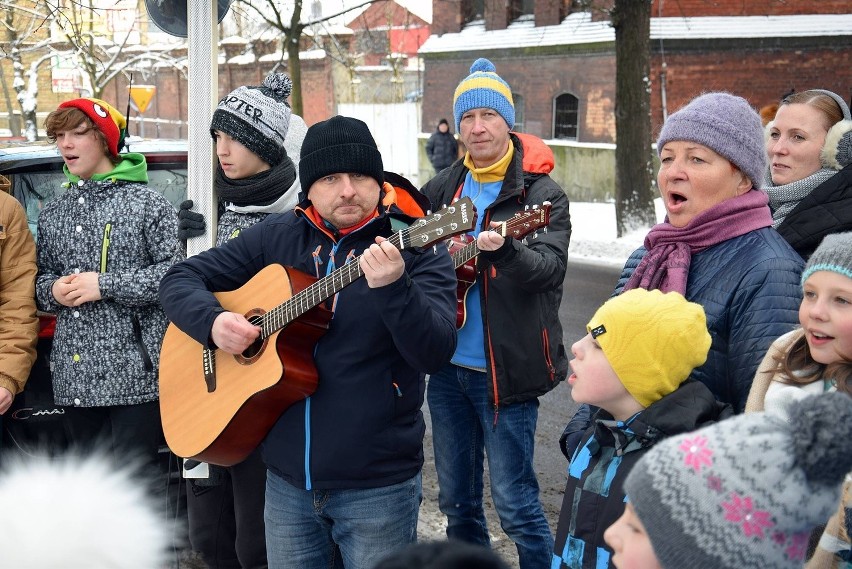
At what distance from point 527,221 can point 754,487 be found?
1917 mm

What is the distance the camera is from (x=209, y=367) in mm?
3172

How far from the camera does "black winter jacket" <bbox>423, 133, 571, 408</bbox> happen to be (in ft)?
11.4

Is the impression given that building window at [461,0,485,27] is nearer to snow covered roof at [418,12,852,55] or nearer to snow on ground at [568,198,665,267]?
snow covered roof at [418,12,852,55]

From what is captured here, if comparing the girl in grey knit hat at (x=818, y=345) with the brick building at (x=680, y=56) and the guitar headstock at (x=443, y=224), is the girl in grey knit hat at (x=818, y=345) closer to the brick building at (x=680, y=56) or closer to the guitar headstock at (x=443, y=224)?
the guitar headstock at (x=443, y=224)

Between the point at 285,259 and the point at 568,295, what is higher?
the point at 285,259

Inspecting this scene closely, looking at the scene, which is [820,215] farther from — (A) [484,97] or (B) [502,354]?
(A) [484,97]

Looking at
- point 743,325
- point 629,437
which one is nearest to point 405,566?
point 629,437

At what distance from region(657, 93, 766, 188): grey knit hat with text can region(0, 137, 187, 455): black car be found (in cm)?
275

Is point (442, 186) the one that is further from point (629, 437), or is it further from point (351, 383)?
point (629, 437)

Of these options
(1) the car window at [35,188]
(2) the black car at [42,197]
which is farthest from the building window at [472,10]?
(1) the car window at [35,188]

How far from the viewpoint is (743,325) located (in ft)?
7.75

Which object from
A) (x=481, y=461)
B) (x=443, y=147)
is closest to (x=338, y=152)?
(x=481, y=461)

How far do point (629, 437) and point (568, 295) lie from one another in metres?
8.57

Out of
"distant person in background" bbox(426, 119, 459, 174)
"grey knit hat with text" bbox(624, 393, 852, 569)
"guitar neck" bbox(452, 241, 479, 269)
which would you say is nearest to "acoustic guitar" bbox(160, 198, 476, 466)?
"guitar neck" bbox(452, 241, 479, 269)
